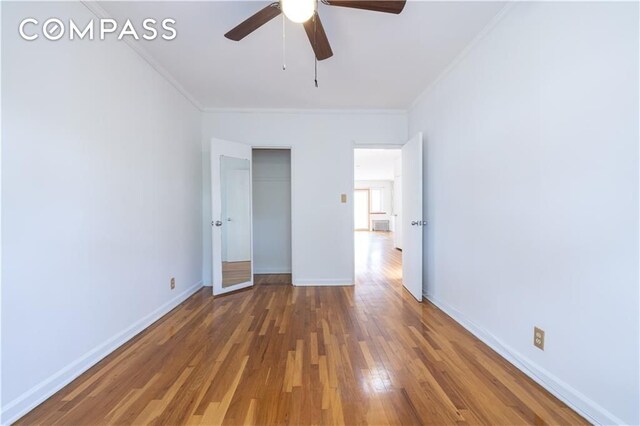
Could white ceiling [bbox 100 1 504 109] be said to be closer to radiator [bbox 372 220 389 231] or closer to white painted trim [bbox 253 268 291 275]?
white painted trim [bbox 253 268 291 275]

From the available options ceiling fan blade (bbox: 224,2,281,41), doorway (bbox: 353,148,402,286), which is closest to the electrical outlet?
doorway (bbox: 353,148,402,286)

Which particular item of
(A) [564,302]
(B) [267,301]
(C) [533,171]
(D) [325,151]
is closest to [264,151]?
(D) [325,151]

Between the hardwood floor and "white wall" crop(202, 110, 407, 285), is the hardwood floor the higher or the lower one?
the lower one

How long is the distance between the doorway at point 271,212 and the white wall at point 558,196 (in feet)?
8.89

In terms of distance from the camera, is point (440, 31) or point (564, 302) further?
point (440, 31)

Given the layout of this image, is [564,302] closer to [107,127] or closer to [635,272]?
[635,272]

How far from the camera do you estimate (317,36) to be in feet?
5.48

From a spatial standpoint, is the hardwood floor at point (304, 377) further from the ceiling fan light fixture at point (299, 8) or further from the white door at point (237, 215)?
the ceiling fan light fixture at point (299, 8)

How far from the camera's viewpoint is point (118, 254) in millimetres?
1938

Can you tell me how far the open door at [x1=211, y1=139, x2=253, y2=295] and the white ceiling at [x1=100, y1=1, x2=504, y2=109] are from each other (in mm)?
715

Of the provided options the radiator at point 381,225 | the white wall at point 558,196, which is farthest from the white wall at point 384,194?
the white wall at point 558,196

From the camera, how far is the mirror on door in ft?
10.7

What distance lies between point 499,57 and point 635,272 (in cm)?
156

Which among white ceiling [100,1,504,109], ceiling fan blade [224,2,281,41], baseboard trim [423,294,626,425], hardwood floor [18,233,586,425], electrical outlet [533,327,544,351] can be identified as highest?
white ceiling [100,1,504,109]
